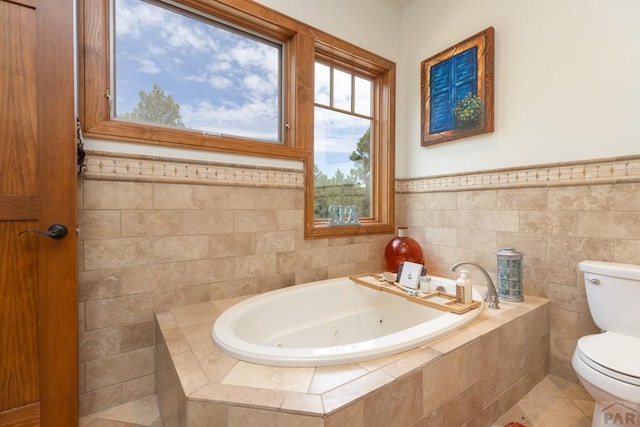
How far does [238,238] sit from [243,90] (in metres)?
1.02

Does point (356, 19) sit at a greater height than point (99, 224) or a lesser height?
greater

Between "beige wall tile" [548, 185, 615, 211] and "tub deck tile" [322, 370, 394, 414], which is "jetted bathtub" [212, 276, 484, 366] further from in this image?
"beige wall tile" [548, 185, 615, 211]

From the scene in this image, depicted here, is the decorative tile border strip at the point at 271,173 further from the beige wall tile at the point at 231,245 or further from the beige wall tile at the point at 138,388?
the beige wall tile at the point at 138,388

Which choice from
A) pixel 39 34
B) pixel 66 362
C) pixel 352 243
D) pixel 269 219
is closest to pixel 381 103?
pixel 352 243

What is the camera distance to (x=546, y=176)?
1819 millimetres

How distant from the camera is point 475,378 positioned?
4.20 ft

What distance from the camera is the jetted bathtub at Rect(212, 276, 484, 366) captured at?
1.08 meters

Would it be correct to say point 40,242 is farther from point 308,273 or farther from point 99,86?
point 308,273

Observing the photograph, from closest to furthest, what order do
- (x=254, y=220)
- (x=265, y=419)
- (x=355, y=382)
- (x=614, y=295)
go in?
(x=265, y=419)
(x=355, y=382)
(x=614, y=295)
(x=254, y=220)

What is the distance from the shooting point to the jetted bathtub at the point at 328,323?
3.55 feet

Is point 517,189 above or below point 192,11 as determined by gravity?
below

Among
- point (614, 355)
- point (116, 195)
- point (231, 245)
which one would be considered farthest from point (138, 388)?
point (614, 355)

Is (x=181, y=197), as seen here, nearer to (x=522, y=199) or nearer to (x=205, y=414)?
(x=205, y=414)

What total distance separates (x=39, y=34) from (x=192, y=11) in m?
0.90
